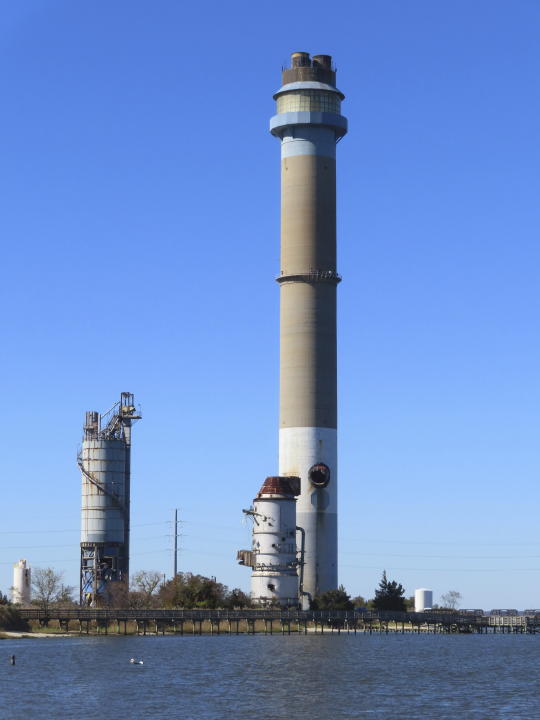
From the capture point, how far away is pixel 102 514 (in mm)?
190875

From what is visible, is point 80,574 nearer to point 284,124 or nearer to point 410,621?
point 410,621

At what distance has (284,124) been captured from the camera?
629ft

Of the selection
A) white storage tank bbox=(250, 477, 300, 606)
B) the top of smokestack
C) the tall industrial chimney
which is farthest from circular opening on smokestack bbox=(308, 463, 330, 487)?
the top of smokestack

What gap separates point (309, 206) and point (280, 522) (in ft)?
134

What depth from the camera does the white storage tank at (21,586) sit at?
187875 millimetres

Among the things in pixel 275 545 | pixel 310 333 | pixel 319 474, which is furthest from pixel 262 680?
pixel 310 333

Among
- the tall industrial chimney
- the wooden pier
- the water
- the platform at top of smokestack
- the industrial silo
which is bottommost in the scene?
the water

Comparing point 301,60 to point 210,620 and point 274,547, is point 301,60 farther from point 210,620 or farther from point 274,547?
point 210,620

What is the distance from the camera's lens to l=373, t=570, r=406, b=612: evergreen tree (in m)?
194

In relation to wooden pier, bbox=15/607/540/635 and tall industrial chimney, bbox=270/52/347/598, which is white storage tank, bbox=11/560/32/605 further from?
tall industrial chimney, bbox=270/52/347/598

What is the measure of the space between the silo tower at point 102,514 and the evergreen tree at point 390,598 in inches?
1316

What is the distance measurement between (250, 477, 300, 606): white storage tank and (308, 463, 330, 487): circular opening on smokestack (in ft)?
13.6

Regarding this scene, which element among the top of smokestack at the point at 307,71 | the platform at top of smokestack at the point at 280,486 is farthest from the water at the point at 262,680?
the top of smokestack at the point at 307,71

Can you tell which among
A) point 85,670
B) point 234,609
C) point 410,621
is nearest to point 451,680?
point 85,670
